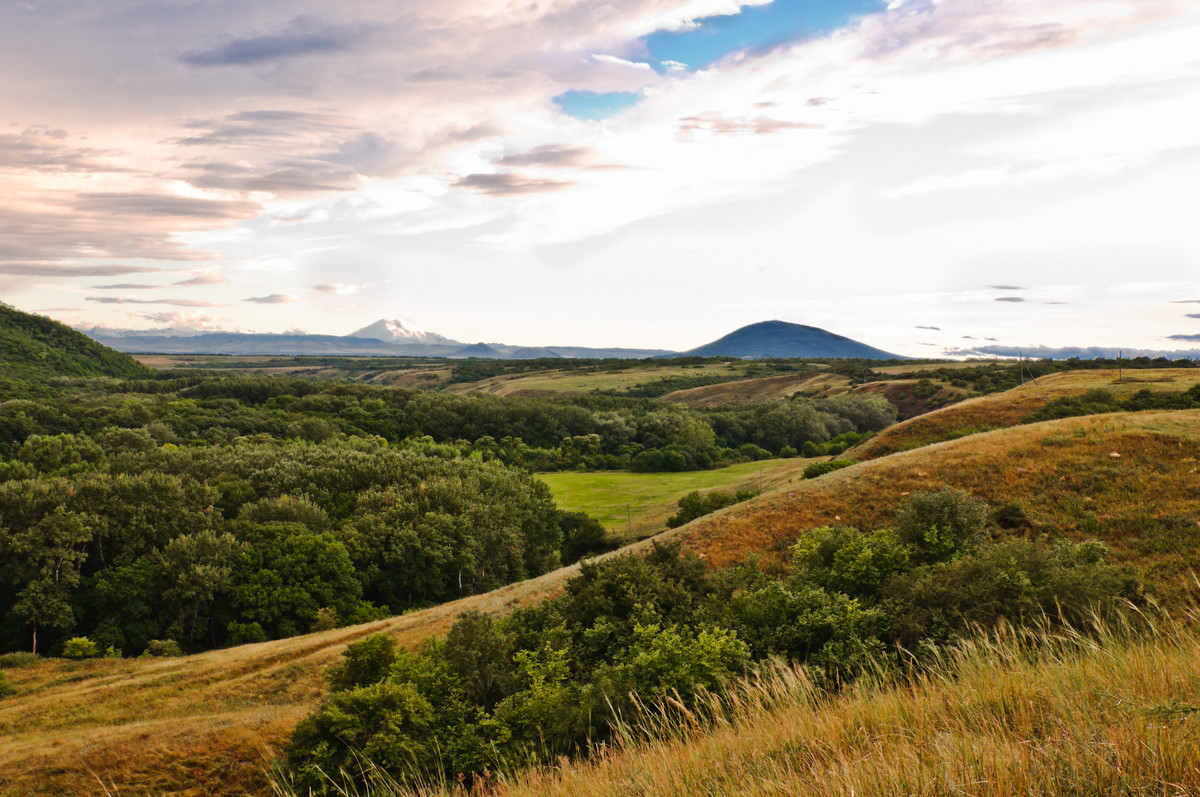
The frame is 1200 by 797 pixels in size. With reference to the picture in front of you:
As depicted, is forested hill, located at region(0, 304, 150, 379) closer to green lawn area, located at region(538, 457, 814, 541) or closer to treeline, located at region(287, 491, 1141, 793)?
green lawn area, located at region(538, 457, 814, 541)

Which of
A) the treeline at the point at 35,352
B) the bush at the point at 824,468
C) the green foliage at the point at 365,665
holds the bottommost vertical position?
the green foliage at the point at 365,665

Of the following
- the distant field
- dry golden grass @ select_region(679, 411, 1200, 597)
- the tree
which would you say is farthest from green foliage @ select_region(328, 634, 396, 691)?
the distant field

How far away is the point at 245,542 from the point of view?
45625 mm

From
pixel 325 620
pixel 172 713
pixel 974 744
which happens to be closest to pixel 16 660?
pixel 325 620

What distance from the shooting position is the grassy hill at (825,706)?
15.4ft

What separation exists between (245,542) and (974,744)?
50803mm

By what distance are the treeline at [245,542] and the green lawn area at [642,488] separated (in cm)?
697

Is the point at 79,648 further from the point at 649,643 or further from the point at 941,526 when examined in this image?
the point at 941,526

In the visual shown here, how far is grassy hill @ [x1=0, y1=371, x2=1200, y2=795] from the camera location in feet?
15.4

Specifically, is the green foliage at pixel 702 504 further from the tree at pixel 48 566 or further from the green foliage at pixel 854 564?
the tree at pixel 48 566

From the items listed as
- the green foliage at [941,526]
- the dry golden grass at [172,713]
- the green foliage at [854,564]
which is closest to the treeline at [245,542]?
the dry golden grass at [172,713]

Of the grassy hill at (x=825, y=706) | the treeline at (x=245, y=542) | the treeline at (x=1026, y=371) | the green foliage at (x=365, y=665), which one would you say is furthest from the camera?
the treeline at (x=1026, y=371)

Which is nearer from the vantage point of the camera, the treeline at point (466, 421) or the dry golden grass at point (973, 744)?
the dry golden grass at point (973, 744)

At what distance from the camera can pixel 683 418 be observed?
125 m
